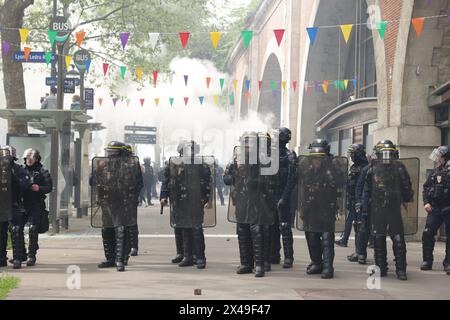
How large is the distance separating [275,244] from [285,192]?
107 cm

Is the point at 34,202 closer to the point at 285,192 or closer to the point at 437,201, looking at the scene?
the point at 285,192

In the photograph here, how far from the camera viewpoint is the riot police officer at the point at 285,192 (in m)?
9.63

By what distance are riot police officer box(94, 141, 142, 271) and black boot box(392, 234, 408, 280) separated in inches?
132

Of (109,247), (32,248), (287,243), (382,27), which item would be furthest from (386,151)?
(382,27)

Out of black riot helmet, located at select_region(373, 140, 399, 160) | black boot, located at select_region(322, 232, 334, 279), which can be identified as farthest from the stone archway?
black boot, located at select_region(322, 232, 334, 279)

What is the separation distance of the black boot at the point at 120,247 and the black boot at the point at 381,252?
10.5 ft

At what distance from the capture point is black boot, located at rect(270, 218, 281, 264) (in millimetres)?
10203

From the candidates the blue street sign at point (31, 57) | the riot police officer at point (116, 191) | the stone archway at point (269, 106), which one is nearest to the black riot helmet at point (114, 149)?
the riot police officer at point (116, 191)

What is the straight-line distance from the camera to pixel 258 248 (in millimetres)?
9078

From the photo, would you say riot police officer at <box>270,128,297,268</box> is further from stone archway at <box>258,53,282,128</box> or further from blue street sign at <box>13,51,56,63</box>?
stone archway at <box>258,53,282,128</box>
